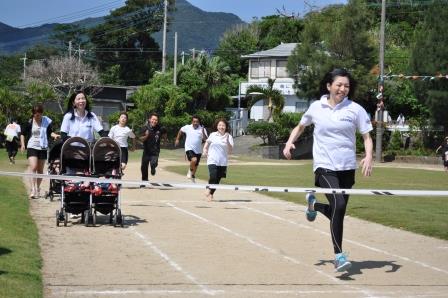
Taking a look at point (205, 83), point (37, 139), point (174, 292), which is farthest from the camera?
point (205, 83)

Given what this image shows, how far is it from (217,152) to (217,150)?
47mm

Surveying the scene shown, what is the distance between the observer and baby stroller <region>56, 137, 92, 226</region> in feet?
38.9

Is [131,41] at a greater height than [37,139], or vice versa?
[131,41]

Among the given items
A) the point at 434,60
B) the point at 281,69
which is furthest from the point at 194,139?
the point at 281,69

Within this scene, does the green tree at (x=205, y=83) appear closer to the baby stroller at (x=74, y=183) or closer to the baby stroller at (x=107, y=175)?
the baby stroller at (x=107, y=175)

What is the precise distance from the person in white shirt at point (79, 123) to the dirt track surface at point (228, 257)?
55.5 inches

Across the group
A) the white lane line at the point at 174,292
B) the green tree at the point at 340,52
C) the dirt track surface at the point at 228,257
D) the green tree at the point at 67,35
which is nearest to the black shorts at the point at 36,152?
the dirt track surface at the point at 228,257

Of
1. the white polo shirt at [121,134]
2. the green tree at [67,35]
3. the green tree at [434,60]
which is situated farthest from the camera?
the green tree at [67,35]

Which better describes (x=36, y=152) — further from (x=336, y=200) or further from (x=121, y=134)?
(x=336, y=200)

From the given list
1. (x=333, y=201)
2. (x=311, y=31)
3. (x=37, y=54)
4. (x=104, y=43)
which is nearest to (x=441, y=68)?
(x=311, y=31)

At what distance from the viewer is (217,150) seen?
17312mm

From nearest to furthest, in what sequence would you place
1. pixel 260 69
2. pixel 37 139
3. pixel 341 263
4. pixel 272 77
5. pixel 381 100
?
pixel 341 263 < pixel 37 139 < pixel 381 100 < pixel 272 77 < pixel 260 69

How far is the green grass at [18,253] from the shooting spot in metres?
7.09

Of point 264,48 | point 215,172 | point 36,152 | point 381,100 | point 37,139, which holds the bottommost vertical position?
point 215,172
